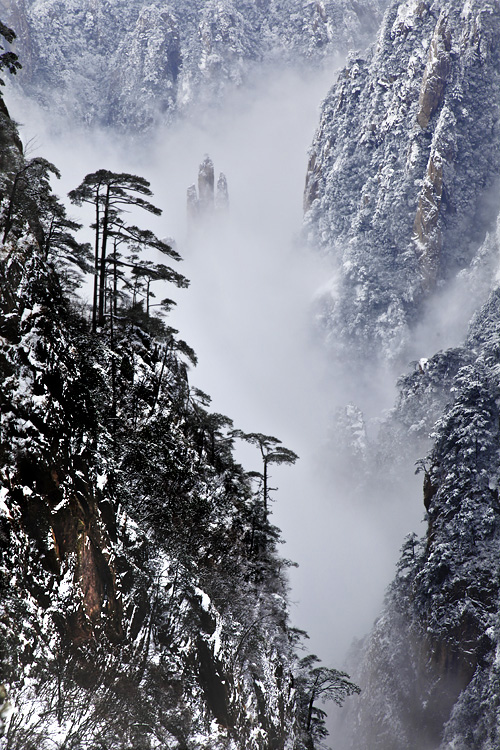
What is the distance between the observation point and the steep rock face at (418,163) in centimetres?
16250

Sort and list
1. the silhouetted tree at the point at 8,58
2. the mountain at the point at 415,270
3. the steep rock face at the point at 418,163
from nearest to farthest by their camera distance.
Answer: the silhouetted tree at the point at 8,58 → the mountain at the point at 415,270 → the steep rock face at the point at 418,163

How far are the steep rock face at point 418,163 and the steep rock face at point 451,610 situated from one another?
11426 cm

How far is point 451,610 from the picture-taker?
4919cm

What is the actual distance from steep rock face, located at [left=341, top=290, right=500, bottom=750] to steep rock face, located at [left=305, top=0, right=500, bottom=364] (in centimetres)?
11426

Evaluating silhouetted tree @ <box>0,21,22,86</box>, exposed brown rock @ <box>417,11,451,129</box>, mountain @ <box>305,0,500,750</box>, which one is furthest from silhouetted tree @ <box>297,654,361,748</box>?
exposed brown rock @ <box>417,11,451,129</box>

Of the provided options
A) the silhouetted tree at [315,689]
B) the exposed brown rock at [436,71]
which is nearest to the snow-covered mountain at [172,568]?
the silhouetted tree at [315,689]

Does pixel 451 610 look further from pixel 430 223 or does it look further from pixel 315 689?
pixel 430 223

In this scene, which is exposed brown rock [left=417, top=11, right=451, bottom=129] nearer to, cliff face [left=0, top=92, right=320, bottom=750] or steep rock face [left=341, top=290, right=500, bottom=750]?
steep rock face [left=341, top=290, right=500, bottom=750]

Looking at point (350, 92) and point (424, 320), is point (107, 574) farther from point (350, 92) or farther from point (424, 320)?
point (350, 92)

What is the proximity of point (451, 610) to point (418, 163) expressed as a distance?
483ft

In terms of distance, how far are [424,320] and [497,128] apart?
203ft

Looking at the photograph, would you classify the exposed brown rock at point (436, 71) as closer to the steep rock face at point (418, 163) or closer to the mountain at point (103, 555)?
the steep rock face at point (418, 163)

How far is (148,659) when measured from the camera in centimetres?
1736

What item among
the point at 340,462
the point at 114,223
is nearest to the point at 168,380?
the point at 114,223
